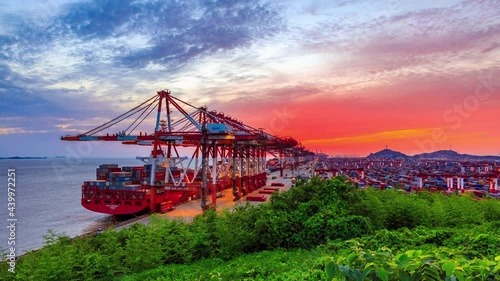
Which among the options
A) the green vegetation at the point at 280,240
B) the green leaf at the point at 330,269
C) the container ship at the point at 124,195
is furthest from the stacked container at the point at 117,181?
the green leaf at the point at 330,269

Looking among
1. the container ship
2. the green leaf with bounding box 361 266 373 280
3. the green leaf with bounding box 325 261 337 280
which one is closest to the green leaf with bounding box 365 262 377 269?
the green leaf with bounding box 361 266 373 280

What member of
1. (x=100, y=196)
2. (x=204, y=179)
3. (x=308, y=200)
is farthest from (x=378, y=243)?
(x=100, y=196)

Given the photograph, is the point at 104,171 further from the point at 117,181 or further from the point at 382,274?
the point at 382,274

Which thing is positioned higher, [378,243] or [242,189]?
[378,243]

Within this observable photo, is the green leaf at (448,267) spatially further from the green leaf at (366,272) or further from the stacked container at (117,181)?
the stacked container at (117,181)

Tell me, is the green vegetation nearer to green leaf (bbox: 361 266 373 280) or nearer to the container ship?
green leaf (bbox: 361 266 373 280)

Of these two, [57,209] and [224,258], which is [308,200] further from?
[57,209]

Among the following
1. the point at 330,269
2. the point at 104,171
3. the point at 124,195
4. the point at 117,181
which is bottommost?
the point at 124,195

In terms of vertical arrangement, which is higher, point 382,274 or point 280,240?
point 382,274

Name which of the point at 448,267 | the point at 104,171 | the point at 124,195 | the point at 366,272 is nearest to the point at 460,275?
the point at 448,267
